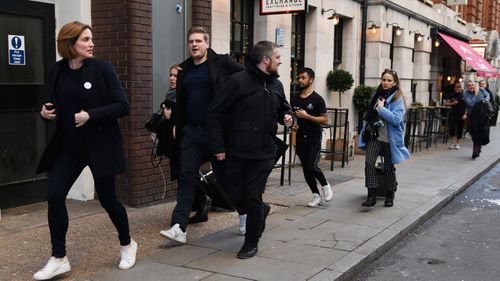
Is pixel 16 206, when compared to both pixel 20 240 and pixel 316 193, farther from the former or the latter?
pixel 316 193

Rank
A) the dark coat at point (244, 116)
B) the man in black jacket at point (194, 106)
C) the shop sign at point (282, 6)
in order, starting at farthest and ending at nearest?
the shop sign at point (282, 6), the man in black jacket at point (194, 106), the dark coat at point (244, 116)

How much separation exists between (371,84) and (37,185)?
10760 mm

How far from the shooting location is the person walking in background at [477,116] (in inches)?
521

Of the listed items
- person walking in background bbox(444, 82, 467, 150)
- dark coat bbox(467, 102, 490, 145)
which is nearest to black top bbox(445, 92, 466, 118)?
person walking in background bbox(444, 82, 467, 150)

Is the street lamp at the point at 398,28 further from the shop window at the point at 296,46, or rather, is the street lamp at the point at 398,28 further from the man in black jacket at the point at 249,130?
the man in black jacket at the point at 249,130

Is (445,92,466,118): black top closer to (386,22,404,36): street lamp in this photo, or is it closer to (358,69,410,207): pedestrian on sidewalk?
(386,22,404,36): street lamp

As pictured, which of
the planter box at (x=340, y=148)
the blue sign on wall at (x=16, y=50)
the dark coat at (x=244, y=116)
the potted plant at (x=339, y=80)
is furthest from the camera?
the potted plant at (x=339, y=80)

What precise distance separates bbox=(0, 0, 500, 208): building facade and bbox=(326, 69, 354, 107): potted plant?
0.62 feet

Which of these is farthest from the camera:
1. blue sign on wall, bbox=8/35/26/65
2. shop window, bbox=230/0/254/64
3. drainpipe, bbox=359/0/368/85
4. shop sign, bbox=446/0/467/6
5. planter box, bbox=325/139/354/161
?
shop sign, bbox=446/0/467/6

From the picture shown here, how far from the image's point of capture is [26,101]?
6379mm

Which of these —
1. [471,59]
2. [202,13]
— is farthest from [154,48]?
[471,59]

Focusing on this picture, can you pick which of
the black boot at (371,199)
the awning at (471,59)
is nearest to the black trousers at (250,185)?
the black boot at (371,199)

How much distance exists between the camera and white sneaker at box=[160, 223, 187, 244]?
507cm

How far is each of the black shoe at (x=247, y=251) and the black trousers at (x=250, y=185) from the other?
4 centimetres
